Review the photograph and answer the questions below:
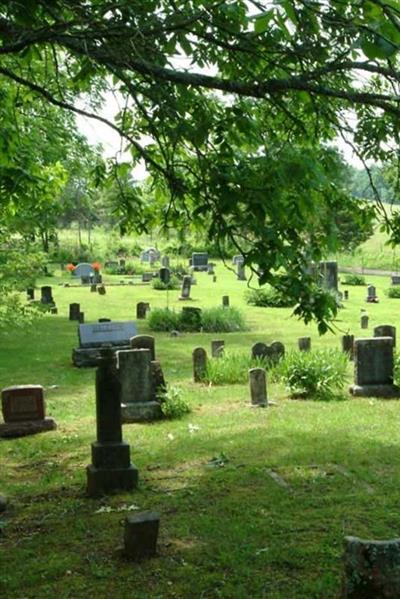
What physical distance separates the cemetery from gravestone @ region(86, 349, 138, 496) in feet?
0.08

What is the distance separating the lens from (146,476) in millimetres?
8750

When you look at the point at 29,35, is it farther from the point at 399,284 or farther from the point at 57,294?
the point at 399,284

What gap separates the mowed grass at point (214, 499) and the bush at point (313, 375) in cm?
33

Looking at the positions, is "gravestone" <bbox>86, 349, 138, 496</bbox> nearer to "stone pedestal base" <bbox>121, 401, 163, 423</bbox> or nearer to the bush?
"stone pedestal base" <bbox>121, 401, 163, 423</bbox>

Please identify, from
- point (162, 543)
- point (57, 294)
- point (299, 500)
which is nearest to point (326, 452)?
point (299, 500)

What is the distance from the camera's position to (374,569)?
458 centimetres

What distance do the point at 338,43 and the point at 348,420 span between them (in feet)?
23.6

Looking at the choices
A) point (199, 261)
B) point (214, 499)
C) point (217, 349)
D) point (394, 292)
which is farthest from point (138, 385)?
point (199, 261)

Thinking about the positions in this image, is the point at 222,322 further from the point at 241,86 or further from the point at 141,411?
the point at 241,86

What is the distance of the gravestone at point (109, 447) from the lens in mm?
8109

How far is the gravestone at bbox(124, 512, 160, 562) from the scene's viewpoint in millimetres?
6055

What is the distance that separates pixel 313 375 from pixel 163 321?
1121 centimetres

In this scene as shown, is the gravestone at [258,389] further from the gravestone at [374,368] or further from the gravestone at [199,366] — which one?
the gravestone at [199,366]

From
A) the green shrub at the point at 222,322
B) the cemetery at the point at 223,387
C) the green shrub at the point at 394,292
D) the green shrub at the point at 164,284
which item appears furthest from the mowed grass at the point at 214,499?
the green shrub at the point at 164,284
